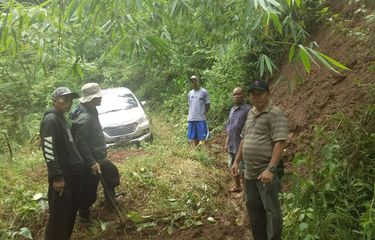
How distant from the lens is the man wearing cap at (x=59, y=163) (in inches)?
153

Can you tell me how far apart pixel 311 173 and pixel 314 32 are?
3.93 metres

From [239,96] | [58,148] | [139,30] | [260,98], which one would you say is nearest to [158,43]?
[139,30]

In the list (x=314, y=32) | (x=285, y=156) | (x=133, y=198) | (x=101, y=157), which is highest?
(x=314, y=32)

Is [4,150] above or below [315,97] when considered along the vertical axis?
below

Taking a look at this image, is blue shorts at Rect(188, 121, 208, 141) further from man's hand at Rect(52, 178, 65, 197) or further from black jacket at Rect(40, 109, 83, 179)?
man's hand at Rect(52, 178, 65, 197)

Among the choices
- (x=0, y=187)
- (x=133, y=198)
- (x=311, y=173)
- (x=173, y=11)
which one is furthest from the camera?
(x=0, y=187)

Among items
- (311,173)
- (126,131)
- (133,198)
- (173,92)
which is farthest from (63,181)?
(173,92)

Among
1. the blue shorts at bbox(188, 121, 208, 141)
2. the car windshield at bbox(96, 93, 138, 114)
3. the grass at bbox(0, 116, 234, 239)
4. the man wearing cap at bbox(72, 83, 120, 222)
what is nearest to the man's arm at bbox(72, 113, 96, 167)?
the man wearing cap at bbox(72, 83, 120, 222)

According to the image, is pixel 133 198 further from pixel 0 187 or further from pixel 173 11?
pixel 173 11

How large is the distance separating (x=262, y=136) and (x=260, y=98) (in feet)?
1.20

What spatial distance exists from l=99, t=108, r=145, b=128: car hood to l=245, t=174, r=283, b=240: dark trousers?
589cm

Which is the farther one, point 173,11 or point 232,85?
point 232,85

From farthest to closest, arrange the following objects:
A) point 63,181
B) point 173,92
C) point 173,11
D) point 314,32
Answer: point 173,92 → point 314,32 → point 63,181 → point 173,11

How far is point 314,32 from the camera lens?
7207 millimetres
